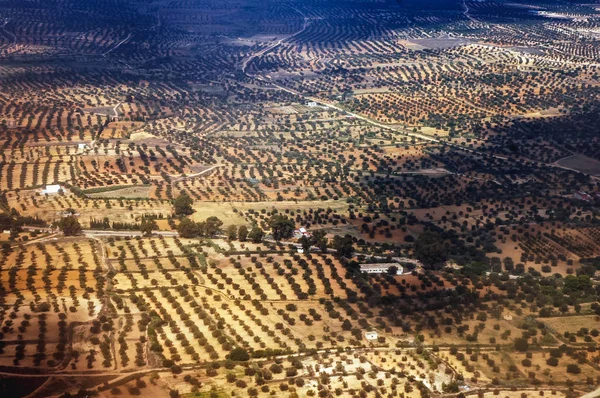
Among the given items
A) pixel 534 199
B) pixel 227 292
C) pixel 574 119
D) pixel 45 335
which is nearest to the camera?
pixel 45 335

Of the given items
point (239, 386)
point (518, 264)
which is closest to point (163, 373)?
point (239, 386)

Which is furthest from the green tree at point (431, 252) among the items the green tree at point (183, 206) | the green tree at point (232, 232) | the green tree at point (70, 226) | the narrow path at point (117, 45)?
the narrow path at point (117, 45)

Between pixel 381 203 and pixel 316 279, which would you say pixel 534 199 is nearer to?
pixel 381 203

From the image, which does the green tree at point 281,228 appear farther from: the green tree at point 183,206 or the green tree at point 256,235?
the green tree at point 183,206

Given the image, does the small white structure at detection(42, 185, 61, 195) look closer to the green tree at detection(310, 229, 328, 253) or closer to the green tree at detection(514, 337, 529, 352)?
the green tree at detection(310, 229, 328, 253)

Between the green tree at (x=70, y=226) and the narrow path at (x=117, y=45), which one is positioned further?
the narrow path at (x=117, y=45)
